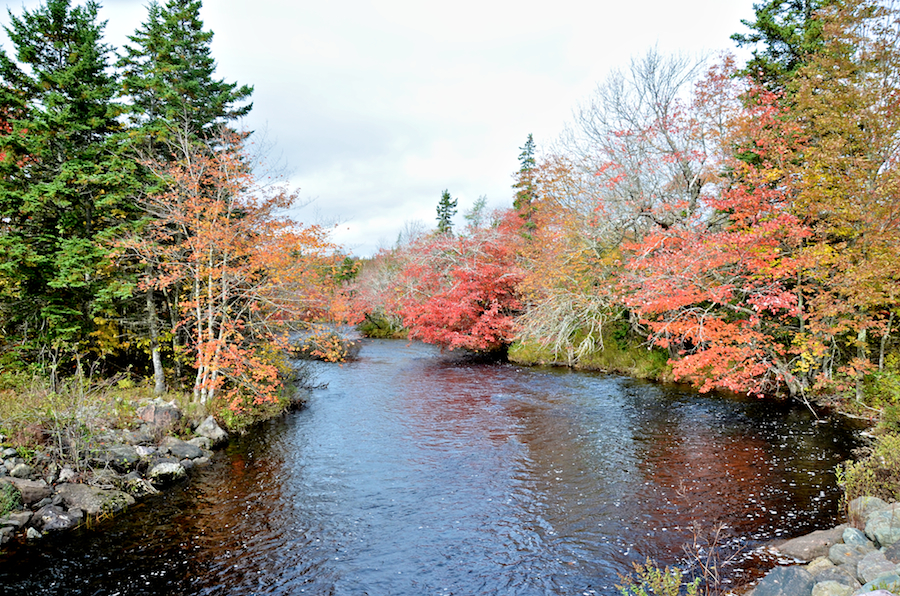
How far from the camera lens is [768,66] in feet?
54.7

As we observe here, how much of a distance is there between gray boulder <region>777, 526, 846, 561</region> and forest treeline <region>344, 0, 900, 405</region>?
585 centimetres

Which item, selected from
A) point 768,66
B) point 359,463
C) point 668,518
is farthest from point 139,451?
point 768,66

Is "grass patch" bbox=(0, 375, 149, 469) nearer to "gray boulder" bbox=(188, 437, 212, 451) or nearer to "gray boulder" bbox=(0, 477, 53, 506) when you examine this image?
"gray boulder" bbox=(0, 477, 53, 506)

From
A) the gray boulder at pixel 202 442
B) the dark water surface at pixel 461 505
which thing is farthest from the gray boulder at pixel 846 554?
the gray boulder at pixel 202 442

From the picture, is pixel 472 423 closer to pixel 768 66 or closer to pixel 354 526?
pixel 354 526

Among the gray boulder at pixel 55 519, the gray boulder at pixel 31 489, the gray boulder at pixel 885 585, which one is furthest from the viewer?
the gray boulder at pixel 31 489

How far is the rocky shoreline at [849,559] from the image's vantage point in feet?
15.1

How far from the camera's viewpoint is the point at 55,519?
295 inches

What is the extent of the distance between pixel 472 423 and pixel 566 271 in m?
9.51

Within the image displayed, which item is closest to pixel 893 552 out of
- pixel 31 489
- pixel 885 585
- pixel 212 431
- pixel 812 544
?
pixel 812 544

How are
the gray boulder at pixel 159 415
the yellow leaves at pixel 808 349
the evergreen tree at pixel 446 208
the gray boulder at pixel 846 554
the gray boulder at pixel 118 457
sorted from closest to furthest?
the gray boulder at pixel 846 554, the gray boulder at pixel 118 457, the gray boulder at pixel 159 415, the yellow leaves at pixel 808 349, the evergreen tree at pixel 446 208

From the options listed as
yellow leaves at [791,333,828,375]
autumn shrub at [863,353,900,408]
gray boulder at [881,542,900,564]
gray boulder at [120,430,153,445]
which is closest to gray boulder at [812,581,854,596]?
gray boulder at [881,542,900,564]

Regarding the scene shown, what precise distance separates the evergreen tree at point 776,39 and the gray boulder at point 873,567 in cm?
1644

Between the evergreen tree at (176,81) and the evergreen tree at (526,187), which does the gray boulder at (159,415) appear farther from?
the evergreen tree at (526,187)
